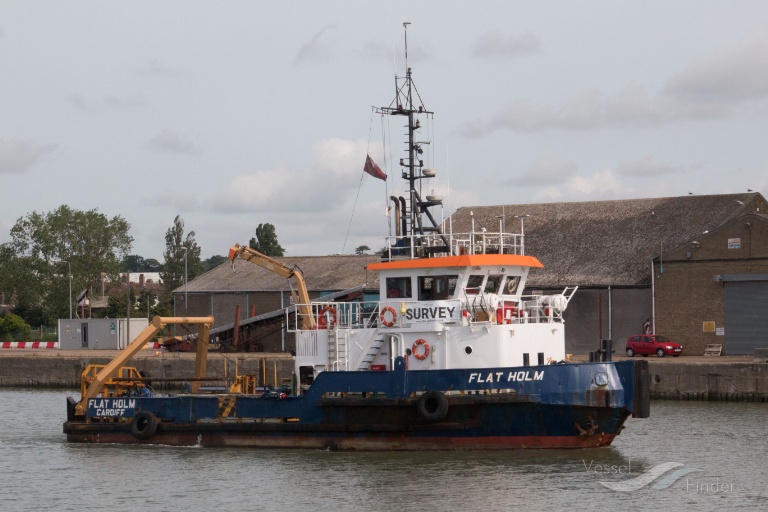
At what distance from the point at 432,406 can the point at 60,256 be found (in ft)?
197

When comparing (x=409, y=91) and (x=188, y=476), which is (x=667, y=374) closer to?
(x=409, y=91)

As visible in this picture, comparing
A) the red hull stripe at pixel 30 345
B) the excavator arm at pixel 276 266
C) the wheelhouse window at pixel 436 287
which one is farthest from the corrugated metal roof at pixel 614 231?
the red hull stripe at pixel 30 345

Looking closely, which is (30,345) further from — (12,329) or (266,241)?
(266,241)

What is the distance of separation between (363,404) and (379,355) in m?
1.38

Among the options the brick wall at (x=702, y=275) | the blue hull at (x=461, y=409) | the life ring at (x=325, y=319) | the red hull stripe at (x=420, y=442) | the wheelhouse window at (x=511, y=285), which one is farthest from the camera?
the brick wall at (x=702, y=275)

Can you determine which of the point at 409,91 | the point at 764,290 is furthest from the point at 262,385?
the point at 764,290

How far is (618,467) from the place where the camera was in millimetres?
22031

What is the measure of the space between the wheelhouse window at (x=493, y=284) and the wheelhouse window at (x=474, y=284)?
10.8 inches

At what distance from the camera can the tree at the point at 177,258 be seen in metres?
89.1

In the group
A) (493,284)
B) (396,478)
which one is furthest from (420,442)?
(493,284)

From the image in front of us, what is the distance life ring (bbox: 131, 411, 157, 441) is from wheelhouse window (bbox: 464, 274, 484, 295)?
7333 mm

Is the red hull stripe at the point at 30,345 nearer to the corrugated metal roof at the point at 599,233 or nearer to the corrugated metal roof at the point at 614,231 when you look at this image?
the corrugated metal roof at the point at 599,233

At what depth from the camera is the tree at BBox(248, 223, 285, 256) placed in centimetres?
8882

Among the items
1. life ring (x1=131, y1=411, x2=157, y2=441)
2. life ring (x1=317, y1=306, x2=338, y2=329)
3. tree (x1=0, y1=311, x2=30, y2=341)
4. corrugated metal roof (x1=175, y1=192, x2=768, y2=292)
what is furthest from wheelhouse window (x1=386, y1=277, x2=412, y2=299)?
tree (x1=0, y1=311, x2=30, y2=341)
